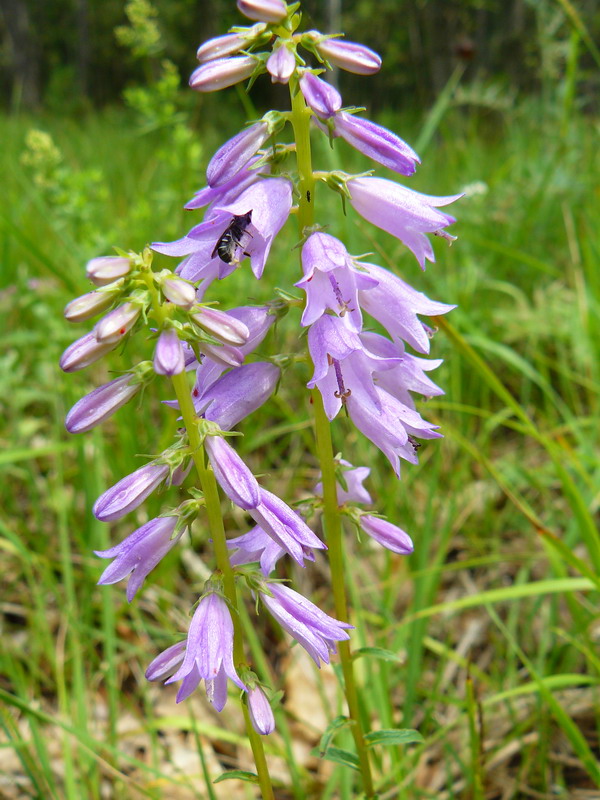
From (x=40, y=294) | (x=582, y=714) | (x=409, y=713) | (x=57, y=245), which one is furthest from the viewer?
(x=57, y=245)

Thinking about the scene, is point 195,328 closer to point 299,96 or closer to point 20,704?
point 299,96

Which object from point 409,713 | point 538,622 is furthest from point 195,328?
point 538,622

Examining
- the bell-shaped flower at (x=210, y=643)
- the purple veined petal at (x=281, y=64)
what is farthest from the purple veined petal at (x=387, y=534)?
the purple veined petal at (x=281, y=64)

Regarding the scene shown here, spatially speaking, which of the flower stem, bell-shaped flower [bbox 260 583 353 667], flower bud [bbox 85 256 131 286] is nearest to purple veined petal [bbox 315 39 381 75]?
flower bud [bbox 85 256 131 286]

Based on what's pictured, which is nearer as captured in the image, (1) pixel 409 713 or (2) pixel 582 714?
(1) pixel 409 713

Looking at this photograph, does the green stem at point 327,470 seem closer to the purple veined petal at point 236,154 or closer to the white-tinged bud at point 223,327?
the purple veined petal at point 236,154

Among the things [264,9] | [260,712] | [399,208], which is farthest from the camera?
[399,208]

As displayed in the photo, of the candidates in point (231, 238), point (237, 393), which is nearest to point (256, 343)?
point (237, 393)

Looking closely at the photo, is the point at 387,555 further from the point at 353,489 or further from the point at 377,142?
the point at 377,142
